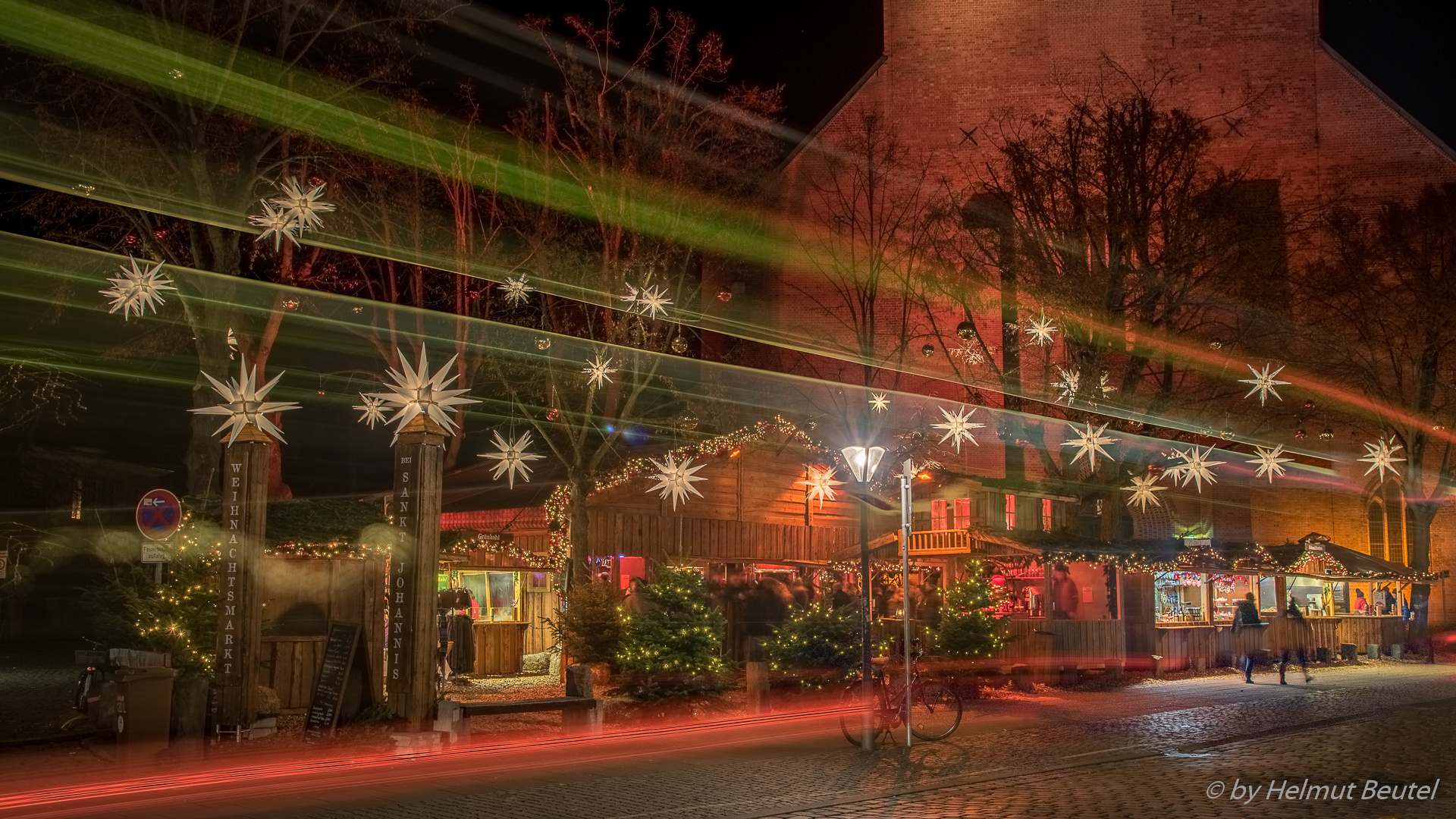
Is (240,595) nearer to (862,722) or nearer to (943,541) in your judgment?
(862,722)

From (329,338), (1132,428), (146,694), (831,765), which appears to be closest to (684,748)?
(831,765)

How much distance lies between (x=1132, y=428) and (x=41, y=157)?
19857 millimetres

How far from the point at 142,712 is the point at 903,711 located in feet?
26.9

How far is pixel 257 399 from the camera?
14.5 m

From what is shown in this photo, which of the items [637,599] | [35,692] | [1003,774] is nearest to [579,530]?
[637,599]

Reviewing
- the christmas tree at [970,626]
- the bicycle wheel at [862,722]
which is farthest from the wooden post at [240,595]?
the christmas tree at [970,626]

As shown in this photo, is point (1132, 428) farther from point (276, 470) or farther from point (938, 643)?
point (276, 470)

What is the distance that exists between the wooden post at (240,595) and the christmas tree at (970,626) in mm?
10224

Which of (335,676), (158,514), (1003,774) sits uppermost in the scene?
(158,514)

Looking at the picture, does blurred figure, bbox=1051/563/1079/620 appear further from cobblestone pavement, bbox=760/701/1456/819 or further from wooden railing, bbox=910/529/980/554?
cobblestone pavement, bbox=760/701/1456/819

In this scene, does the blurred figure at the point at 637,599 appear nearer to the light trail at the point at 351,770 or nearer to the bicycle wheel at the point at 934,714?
the light trail at the point at 351,770

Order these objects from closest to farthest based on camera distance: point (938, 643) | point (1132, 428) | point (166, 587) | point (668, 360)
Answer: point (166, 587) → point (938, 643) → point (1132, 428) → point (668, 360)

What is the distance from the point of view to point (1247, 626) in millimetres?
24844

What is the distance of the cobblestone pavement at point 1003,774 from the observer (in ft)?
32.6
